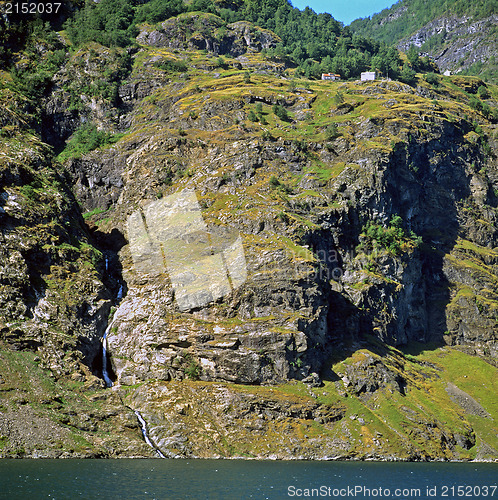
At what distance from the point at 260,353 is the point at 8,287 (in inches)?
1847

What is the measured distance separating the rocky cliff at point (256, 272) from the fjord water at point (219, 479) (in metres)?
8.57

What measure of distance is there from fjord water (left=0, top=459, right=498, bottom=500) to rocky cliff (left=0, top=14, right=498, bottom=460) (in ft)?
28.1

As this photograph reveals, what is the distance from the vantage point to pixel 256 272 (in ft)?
369

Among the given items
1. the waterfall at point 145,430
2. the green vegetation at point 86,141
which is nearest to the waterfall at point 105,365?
the waterfall at point 145,430

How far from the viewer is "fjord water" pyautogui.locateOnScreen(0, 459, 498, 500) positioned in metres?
55.6

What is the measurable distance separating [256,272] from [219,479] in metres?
51.3

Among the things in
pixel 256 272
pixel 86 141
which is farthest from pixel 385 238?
pixel 86 141

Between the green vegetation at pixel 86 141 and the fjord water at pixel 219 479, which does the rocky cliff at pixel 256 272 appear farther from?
the fjord water at pixel 219 479

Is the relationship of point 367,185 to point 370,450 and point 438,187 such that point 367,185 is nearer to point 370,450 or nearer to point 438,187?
point 438,187

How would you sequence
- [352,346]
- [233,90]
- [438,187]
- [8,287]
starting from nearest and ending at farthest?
[8,287]
[352,346]
[438,187]
[233,90]

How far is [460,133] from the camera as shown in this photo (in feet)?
539

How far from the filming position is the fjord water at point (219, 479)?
55594 millimetres

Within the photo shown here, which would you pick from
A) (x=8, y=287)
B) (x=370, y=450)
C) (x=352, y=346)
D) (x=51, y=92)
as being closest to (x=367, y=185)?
(x=352, y=346)

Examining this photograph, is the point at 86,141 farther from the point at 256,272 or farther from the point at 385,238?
the point at 385,238
